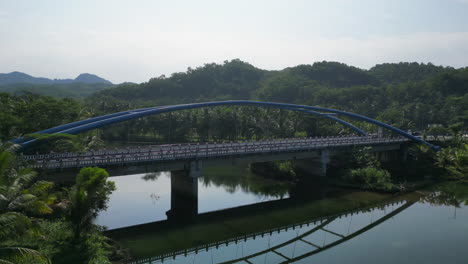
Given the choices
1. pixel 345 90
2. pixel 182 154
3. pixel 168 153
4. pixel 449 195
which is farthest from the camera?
pixel 345 90

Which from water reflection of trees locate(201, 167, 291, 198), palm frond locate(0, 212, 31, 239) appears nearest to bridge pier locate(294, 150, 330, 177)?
water reflection of trees locate(201, 167, 291, 198)

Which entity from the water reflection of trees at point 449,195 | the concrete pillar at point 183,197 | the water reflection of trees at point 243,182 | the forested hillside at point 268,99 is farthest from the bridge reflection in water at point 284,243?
the forested hillside at point 268,99

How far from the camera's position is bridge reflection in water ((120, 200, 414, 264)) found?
23.4 m

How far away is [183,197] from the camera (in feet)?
113

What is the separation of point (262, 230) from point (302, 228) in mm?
3465

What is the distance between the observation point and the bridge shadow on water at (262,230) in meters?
24.0

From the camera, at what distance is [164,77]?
197 meters

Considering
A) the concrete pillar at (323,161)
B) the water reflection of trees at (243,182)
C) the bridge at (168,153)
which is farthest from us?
the concrete pillar at (323,161)

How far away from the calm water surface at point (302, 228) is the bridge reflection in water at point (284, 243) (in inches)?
2.6

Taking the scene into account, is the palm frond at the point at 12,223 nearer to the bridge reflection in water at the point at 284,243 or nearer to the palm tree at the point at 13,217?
the palm tree at the point at 13,217

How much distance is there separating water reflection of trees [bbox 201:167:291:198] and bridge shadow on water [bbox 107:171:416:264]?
3.76m

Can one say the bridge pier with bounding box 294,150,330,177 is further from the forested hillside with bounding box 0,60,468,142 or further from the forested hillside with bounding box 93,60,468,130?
the forested hillside with bounding box 93,60,468,130

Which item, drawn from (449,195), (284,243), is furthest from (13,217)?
(449,195)

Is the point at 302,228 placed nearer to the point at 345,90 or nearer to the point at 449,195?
the point at 449,195
